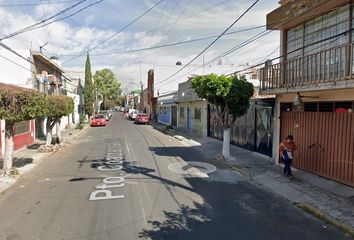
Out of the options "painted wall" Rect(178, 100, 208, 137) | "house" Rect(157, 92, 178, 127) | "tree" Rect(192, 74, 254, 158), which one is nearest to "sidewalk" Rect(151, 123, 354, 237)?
"tree" Rect(192, 74, 254, 158)

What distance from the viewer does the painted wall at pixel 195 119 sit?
2433 cm

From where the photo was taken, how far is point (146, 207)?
7.56 m

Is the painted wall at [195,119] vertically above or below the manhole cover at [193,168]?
above

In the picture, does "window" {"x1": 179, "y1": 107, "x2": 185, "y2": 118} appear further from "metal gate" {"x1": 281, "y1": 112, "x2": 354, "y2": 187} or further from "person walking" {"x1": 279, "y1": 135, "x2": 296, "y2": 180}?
"person walking" {"x1": 279, "y1": 135, "x2": 296, "y2": 180}

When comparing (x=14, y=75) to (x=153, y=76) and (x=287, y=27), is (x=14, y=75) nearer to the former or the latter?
(x=287, y=27)

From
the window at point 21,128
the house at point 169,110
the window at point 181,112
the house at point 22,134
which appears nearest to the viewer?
the house at point 22,134

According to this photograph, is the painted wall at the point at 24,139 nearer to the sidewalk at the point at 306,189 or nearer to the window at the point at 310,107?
the sidewalk at the point at 306,189

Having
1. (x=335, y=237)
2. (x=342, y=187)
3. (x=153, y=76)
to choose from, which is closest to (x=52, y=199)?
(x=335, y=237)

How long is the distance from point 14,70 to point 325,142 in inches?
738

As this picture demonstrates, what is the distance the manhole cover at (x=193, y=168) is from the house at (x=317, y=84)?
2.99 m

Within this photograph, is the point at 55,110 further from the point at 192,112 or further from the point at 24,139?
the point at 192,112

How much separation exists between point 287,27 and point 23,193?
11342 mm

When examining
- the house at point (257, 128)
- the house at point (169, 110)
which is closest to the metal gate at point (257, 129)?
the house at point (257, 128)

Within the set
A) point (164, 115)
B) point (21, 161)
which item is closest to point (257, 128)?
point (21, 161)
